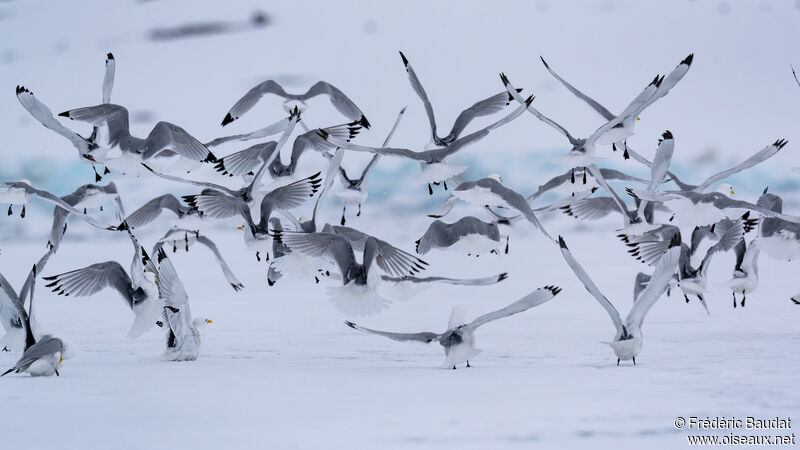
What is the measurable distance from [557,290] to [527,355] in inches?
37.5

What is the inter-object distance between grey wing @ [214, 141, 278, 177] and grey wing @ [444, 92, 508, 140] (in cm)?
104

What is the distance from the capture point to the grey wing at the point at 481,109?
5180 millimetres

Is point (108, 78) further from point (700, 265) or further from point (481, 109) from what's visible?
point (700, 265)

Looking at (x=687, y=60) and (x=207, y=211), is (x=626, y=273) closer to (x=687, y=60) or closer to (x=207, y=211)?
(x=687, y=60)

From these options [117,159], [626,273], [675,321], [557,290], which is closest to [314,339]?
[117,159]

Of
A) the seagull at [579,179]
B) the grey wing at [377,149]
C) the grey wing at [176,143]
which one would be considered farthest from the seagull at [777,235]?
the grey wing at [176,143]

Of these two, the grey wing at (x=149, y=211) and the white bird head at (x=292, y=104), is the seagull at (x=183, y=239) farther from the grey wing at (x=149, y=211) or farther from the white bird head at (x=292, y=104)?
the white bird head at (x=292, y=104)

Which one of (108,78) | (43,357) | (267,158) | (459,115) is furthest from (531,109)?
(43,357)

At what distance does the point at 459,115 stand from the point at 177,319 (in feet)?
6.18

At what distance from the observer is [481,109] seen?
5.34 meters

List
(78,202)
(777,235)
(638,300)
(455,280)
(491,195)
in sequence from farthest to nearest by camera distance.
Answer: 1. (78,202)
2. (777,235)
3. (491,195)
4. (638,300)
5. (455,280)

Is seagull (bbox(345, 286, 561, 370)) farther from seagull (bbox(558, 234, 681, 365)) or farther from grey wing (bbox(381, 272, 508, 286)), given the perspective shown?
seagull (bbox(558, 234, 681, 365))

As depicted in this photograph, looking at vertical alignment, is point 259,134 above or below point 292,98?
below

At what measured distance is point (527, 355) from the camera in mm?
4906
